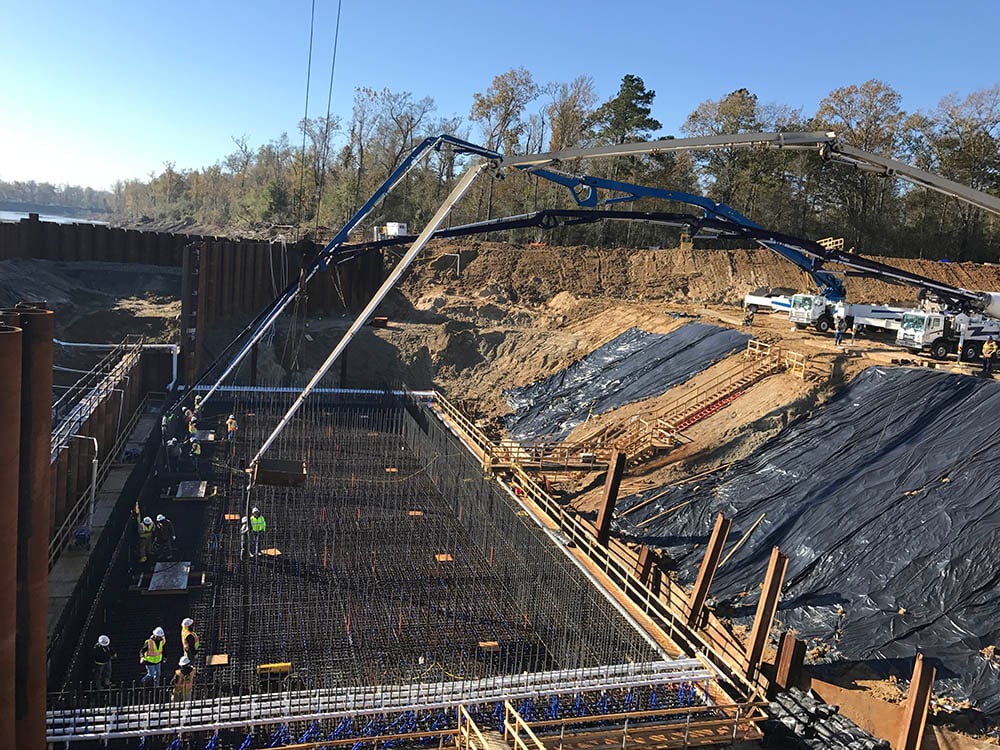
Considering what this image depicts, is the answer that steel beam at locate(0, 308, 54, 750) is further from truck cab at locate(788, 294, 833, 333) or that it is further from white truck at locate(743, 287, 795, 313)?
white truck at locate(743, 287, 795, 313)

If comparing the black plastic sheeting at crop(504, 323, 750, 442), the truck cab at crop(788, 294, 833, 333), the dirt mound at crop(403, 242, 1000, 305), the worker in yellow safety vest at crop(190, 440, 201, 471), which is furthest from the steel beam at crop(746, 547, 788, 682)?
the dirt mound at crop(403, 242, 1000, 305)

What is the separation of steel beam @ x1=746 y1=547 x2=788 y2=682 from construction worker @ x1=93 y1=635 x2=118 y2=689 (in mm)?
9350

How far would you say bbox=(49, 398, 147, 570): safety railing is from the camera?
44.9ft

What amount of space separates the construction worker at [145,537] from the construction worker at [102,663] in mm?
4070

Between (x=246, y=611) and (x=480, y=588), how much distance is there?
4.41 m

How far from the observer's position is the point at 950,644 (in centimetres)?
1212

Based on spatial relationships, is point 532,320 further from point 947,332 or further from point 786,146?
point 786,146

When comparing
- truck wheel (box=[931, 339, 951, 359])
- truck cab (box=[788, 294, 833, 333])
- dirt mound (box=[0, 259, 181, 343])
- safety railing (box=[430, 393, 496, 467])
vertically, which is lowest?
safety railing (box=[430, 393, 496, 467])

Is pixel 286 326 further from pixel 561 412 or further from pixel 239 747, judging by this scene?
pixel 239 747

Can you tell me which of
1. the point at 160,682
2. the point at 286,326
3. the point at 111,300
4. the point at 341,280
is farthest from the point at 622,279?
the point at 160,682

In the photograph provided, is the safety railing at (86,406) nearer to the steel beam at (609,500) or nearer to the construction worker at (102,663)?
the construction worker at (102,663)

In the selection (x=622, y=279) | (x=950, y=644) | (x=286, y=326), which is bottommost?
(x=950, y=644)

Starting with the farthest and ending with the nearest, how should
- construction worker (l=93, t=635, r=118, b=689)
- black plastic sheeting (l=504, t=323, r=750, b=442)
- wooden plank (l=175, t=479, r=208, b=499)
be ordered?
black plastic sheeting (l=504, t=323, r=750, b=442), wooden plank (l=175, t=479, r=208, b=499), construction worker (l=93, t=635, r=118, b=689)

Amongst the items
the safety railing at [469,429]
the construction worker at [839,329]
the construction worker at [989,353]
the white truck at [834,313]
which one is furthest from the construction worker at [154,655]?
the white truck at [834,313]
